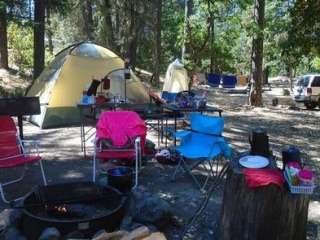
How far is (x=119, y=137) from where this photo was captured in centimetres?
608

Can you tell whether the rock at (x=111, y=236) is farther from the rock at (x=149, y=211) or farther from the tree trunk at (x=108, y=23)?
the tree trunk at (x=108, y=23)

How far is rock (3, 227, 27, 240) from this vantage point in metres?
Result: 3.92

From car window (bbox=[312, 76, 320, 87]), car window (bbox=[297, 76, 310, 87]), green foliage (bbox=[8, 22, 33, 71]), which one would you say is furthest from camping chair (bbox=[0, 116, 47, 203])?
car window (bbox=[312, 76, 320, 87])

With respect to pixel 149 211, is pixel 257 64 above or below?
above

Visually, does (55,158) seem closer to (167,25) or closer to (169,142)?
(169,142)

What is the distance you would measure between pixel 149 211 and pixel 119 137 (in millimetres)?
1972

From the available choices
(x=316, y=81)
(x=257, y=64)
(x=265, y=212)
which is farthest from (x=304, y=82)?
(x=265, y=212)

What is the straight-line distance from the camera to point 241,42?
42.6 meters

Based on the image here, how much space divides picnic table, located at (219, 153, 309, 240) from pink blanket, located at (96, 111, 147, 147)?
2.39 m

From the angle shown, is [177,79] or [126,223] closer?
[126,223]

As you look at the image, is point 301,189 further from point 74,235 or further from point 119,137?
point 119,137

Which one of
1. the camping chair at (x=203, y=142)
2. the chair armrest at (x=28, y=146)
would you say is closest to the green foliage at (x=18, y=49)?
the chair armrest at (x=28, y=146)

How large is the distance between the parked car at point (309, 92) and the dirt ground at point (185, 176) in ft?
14.6

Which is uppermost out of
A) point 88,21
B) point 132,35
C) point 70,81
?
point 88,21
